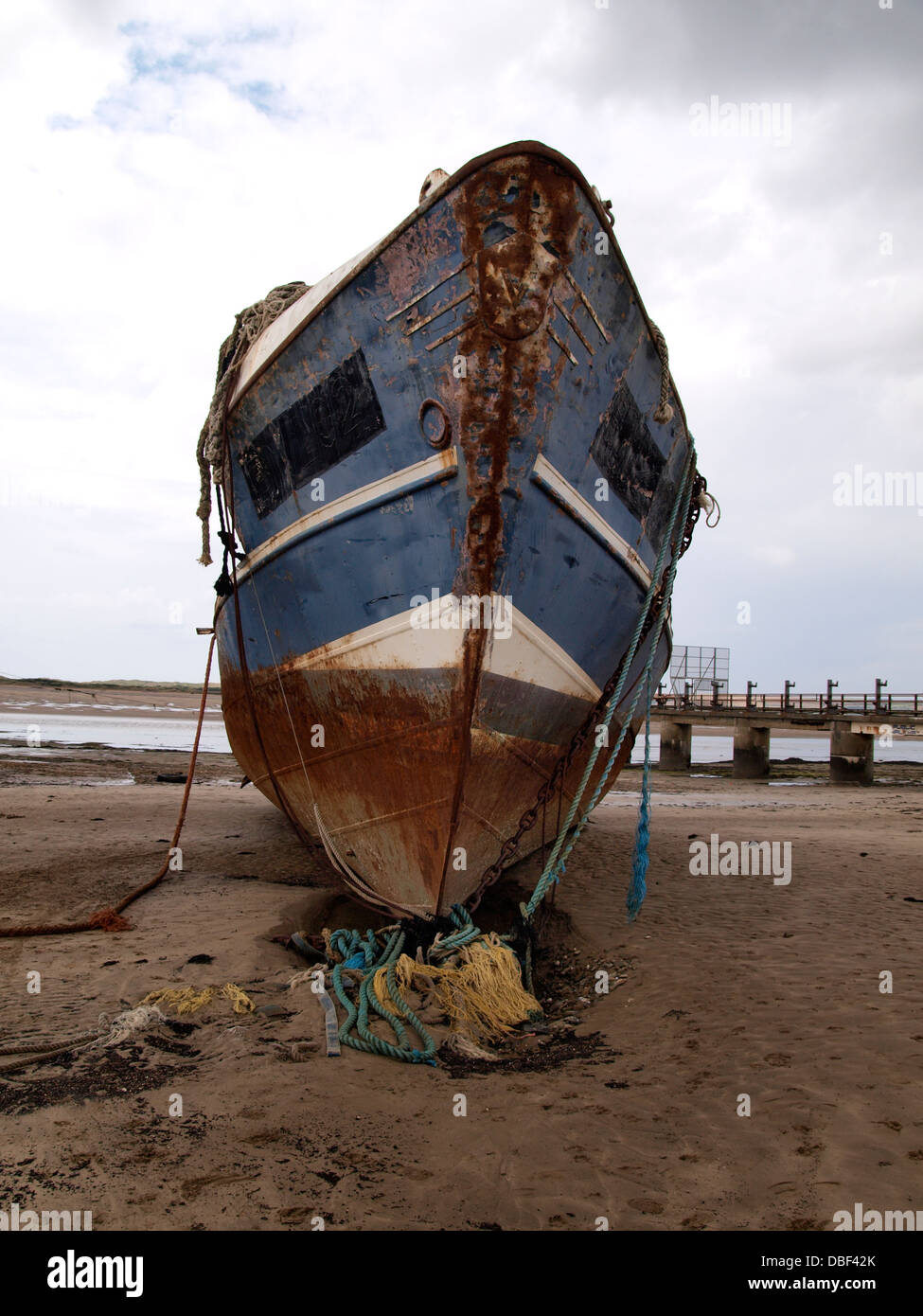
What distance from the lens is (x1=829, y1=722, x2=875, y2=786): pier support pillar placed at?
830 inches

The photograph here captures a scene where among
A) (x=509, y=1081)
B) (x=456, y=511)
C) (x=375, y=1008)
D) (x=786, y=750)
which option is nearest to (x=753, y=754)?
(x=786, y=750)

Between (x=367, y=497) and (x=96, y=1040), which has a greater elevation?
(x=367, y=497)

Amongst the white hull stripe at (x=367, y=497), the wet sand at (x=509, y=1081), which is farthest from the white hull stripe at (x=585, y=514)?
the wet sand at (x=509, y=1081)

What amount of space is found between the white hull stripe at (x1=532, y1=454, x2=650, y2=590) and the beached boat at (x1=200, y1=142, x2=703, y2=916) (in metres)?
0.02

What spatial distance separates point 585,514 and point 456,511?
95cm

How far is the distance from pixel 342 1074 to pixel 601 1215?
1247 millimetres

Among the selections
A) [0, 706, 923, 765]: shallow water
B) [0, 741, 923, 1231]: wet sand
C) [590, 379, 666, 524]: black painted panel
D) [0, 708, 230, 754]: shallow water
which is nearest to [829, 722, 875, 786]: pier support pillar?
[0, 706, 923, 765]: shallow water

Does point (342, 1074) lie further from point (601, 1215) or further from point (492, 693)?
point (492, 693)

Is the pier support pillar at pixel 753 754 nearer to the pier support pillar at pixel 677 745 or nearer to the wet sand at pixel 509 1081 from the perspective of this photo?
the pier support pillar at pixel 677 745

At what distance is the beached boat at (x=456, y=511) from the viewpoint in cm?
415

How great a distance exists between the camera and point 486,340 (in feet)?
13.5

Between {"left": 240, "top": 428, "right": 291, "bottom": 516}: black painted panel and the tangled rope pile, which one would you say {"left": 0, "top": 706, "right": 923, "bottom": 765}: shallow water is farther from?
the tangled rope pile

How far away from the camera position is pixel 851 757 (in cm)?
2136

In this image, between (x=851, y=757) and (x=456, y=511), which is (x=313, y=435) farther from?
(x=851, y=757)
